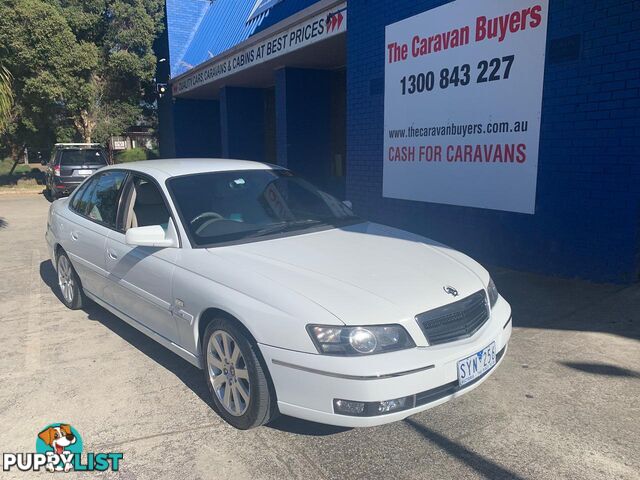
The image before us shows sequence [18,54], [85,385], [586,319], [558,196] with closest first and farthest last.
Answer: [85,385] → [586,319] → [558,196] → [18,54]

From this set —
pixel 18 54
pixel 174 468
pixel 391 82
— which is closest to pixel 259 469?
pixel 174 468

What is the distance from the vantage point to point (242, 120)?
16.5m

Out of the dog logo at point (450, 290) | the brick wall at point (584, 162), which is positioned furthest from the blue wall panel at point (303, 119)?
the dog logo at point (450, 290)

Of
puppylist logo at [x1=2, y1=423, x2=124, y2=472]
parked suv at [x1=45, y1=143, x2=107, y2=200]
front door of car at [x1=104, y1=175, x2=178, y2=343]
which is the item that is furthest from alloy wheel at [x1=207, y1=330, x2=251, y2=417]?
parked suv at [x1=45, y1=143, x2=107, y2=200]

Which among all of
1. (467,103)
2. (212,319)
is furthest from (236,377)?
(467,103)

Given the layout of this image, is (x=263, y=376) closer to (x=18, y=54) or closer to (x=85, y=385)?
(x=85, y=385)

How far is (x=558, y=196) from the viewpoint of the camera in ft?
19.6

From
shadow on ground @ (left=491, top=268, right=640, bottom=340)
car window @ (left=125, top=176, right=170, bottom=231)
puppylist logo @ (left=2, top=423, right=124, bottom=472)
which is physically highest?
car window @ (left=125, top=176, right=170, bottom=231)

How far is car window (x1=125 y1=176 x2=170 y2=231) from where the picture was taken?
4.24m

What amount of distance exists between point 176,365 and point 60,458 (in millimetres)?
1209

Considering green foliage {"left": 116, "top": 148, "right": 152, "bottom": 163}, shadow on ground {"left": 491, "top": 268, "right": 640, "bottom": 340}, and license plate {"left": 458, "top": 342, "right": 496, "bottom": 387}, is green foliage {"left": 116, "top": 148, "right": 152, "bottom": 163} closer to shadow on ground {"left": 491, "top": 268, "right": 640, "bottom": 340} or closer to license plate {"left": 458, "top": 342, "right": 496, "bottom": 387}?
shadow on ground {"left": 491, "top": 268, "right": 640, "bottom": 340}

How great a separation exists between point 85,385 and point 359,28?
7169 mm

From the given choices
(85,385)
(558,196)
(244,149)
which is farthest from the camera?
(244,149)

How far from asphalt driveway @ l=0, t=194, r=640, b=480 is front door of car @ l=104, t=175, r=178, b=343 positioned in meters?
0.45
